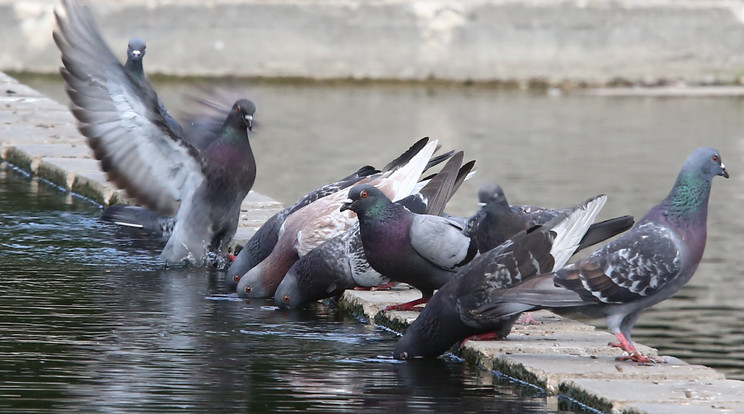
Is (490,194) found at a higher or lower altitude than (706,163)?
lower

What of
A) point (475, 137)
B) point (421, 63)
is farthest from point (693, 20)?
point (475, 137)

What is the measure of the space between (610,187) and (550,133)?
210 inches

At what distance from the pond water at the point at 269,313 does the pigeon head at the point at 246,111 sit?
87 cm

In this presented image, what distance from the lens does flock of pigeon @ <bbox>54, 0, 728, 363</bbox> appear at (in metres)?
5.82

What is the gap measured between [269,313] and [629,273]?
189cm

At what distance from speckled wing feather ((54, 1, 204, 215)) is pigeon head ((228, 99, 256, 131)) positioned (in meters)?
0.40

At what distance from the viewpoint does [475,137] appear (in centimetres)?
1961

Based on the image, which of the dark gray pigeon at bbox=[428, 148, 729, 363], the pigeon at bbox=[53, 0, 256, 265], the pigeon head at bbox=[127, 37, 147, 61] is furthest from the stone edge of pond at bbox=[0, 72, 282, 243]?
the dark gray pigeon at bbox=[428, 148, 729, 363]

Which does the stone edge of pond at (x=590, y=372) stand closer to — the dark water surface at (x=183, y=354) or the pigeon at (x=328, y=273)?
the dark water surface at (x=183, y=354)

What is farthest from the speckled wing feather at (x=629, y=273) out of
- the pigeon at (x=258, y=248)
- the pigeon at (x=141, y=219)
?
the pigeon at (x=141, y=219)

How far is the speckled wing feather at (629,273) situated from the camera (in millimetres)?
5738

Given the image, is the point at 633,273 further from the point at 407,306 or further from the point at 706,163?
the point at 407,306

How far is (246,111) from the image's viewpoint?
7777 millimetres

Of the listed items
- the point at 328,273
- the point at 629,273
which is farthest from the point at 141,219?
the point at 629,273
